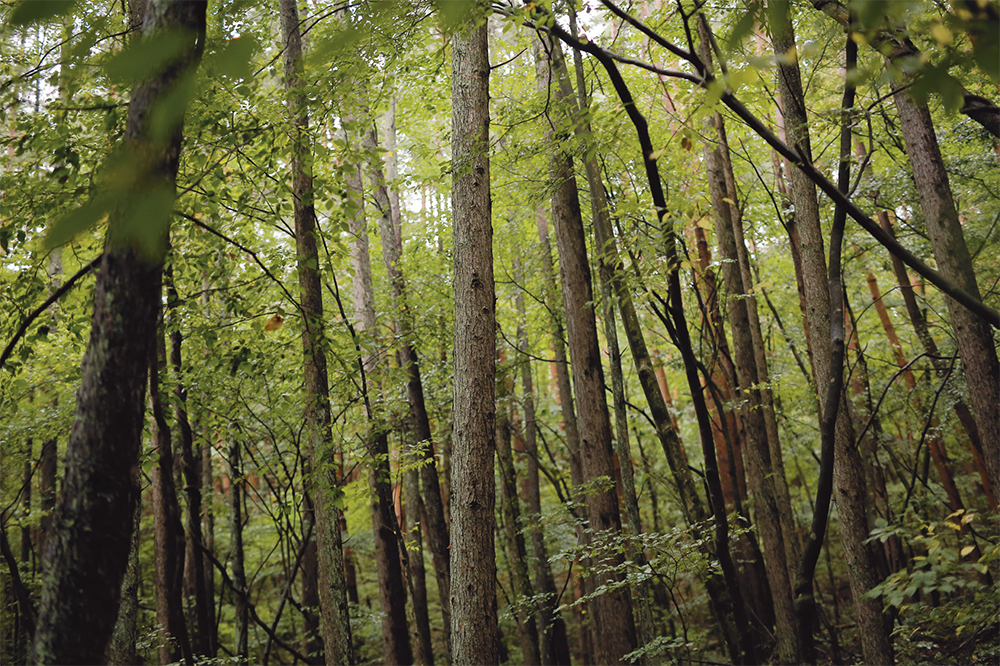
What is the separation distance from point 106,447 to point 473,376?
122 inches

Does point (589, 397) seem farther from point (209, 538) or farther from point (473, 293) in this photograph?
point (209, 538)

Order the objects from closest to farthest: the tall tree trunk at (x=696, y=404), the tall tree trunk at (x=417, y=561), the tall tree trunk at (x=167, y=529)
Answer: the tall tree trunk at (x=696, y=404) < the tall tree trunk at (x=167, y=529) < the tall tree trunk at (x=417, y=561)

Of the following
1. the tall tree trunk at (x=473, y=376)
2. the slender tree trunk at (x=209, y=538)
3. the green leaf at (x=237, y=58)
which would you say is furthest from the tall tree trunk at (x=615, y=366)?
the slender tree trunk at (x=209, y=538)

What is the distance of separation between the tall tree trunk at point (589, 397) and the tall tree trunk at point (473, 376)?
1.37m

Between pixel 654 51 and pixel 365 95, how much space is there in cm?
478

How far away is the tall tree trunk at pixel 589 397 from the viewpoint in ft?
20.3

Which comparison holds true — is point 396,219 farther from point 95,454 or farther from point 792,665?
point 95,454

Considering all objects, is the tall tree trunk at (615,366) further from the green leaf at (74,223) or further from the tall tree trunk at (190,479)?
the green leaf at (74,223)

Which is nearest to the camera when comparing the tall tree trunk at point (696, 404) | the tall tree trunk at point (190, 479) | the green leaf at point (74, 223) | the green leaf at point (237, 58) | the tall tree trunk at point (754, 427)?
the green leaf at point (74, 223)

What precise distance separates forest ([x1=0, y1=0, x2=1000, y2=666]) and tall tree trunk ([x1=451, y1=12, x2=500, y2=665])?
0.02m

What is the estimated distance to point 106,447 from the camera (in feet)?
3.88

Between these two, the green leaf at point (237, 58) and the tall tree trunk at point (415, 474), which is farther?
the tall tree trunk at point (415, 474)

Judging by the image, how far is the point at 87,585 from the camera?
3.78 feet

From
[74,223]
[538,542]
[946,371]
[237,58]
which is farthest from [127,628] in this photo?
[946,371]
